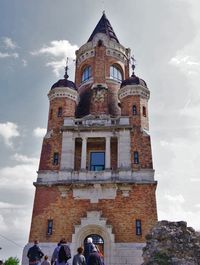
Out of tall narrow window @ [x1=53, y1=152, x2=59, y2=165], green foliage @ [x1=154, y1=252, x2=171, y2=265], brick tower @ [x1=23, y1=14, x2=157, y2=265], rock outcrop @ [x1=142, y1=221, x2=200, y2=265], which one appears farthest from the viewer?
tall narrow window @ [x1=53, y1=152, x2=59, y2=165]

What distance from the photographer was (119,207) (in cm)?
2338

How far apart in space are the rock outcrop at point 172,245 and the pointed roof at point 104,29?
1016 inches

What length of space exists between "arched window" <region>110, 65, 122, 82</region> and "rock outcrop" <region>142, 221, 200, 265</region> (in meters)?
19.9

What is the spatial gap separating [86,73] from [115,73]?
3.07m

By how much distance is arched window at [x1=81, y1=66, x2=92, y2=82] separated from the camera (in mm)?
34125

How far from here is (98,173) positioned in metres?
24.7

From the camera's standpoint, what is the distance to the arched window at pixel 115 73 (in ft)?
111

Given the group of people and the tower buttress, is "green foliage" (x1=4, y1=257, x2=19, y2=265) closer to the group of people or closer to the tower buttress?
the tower buttress

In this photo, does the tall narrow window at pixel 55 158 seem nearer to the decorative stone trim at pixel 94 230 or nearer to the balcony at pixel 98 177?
the balcony at pixel 98 177

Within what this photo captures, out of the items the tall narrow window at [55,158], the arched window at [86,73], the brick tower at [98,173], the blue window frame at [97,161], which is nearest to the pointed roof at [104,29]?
the arched window at [86,73]

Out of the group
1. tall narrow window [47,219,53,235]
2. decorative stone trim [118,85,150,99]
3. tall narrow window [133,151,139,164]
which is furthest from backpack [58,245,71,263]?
decorative stone trim [118,85,150,99]

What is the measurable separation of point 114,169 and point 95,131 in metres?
3.52

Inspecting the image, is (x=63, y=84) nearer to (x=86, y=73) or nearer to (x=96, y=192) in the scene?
(x=86, y=73)

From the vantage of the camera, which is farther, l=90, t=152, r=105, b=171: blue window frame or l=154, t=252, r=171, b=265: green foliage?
l=90, t=152, r=105, b=171: blue window frame
